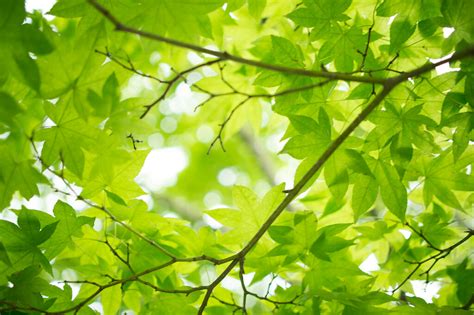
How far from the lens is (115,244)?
1850 millimetres

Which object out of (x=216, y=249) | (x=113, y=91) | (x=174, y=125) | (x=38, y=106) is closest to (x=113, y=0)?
(x=113, y=91)

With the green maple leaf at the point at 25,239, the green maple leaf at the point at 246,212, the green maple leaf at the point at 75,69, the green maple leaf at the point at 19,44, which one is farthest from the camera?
the green maple leaf at the point at 246,212

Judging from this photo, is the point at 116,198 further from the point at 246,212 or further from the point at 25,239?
the point at 246,212

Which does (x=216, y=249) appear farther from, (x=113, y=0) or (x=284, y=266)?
(x=113, y=0)

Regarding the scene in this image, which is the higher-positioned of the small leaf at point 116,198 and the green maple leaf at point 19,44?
the green maple leaf at point 19,44

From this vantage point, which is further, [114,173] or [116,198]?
[114,173]

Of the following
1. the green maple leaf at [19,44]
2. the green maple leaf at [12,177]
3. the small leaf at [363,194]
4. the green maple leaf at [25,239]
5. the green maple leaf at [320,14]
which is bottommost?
the green maple leaf at [25,239]

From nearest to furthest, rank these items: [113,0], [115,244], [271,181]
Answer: [113,0] < [115,244] < [271,181]

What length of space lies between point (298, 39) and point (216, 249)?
3.26 ft

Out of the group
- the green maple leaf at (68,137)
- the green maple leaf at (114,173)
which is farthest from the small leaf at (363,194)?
the green maple leaf at (68,137)

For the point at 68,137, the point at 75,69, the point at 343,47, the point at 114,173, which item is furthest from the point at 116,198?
the point at 343,47

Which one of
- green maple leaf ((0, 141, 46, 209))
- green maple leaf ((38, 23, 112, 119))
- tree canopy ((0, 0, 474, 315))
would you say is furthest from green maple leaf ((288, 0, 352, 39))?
green maple leaf ((0, 141, 46, 209))

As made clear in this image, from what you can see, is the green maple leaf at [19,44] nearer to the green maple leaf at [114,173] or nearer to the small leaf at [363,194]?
the green maple leaf at [114,173]

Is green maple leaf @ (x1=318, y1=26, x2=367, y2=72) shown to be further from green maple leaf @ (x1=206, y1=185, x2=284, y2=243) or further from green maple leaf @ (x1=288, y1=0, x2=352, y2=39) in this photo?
green maple leaf @ (x1=206, y1=185, x2=284, y2=243)
